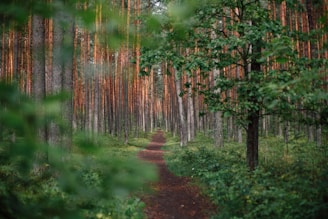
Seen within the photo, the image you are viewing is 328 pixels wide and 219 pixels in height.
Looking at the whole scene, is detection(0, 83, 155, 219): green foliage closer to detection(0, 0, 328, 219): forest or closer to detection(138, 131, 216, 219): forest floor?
detection(0, 0, 328, 219): forest

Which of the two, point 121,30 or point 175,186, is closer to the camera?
point 121,30

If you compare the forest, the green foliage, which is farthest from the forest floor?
the green foliage

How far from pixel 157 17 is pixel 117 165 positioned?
0.54m

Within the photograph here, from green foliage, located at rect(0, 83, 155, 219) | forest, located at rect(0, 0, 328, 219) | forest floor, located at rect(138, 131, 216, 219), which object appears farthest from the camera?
forest floor, located at rect(138, 131, 216, 219)

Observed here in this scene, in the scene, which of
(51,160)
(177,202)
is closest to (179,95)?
(177,202)

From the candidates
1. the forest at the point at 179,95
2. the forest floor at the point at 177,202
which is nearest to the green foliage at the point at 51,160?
the forest at the point at 179,95

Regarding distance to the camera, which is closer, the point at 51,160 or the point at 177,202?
the point at 51,160

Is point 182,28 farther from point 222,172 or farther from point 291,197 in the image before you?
point 222,172

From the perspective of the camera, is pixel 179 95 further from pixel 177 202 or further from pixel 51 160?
pixel 51 160

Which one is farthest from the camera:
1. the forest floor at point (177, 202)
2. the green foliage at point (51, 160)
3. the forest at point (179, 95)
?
the forest floor at point (177, 202)

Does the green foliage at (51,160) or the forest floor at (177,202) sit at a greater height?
the green foliage at (51,160)

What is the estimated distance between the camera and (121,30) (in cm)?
130

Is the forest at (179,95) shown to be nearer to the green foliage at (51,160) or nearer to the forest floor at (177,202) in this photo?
the green foliage at (51,160)

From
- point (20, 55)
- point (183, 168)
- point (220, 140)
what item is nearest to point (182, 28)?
point (183, 168)
